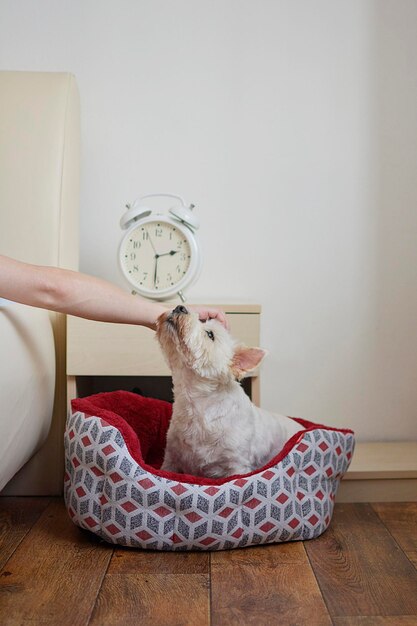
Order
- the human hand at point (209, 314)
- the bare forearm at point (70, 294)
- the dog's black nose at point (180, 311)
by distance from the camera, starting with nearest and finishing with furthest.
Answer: the bare forearm at point (70, 294) < the dog's black nose at point (180, 311) < the human hand at point (209, 314)

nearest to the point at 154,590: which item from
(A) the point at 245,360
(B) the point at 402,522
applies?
(A) the point at 245,360

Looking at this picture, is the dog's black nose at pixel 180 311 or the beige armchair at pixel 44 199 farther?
the beige armchair at pixel 44 199

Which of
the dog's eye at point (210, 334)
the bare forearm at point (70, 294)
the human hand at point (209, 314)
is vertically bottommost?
the dog's eye at point (210, 334)

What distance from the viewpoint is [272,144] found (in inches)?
105

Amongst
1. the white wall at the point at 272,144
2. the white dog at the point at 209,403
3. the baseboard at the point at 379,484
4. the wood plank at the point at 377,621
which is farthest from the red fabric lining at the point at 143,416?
the white wall at the point at 272,144

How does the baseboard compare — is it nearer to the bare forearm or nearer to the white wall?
the white wall

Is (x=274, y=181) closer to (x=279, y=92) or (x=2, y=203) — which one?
(x=279, y=92)

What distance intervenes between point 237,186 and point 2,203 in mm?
874

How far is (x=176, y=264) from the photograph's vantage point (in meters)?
2.25


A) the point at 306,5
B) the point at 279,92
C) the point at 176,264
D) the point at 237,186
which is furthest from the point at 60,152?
the point at 306,5

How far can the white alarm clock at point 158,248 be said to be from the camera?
2.24 meters

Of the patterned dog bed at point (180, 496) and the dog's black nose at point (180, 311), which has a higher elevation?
the dog's black nose at point (180, 311)

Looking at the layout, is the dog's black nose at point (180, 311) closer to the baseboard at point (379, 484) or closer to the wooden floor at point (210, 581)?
the wooden floor at point (210, 581)

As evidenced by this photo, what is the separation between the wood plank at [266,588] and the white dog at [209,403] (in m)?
0.23
